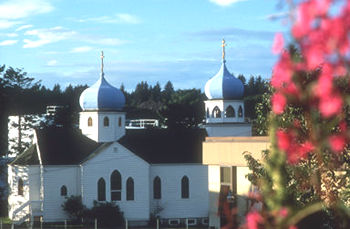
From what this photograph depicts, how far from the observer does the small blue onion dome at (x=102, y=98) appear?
4691 cm

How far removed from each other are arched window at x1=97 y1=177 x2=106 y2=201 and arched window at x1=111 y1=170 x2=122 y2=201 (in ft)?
1.56

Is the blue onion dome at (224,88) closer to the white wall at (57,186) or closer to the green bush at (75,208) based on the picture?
the white wall at (57,186)

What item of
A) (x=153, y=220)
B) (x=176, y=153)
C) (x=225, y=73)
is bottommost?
(x=153, y=220)

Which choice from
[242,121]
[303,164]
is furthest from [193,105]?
[303,164]

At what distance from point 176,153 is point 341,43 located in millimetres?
43096

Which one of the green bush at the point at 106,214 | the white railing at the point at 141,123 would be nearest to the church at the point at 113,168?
the green bush at the point at 106,214

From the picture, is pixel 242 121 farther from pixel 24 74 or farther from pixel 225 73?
pixel 24 74

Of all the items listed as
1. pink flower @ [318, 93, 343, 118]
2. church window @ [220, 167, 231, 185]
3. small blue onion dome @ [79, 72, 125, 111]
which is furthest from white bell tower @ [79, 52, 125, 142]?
pink flower @ [318, 93, 343, 118]

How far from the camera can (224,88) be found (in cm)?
4900

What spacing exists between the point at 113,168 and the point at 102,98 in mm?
5702

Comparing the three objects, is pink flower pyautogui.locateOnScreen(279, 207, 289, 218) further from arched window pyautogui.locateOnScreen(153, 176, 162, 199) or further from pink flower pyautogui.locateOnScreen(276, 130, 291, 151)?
arched window pyautogui.locateOnScreen(153, 176, 162, 199)

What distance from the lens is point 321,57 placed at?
99.7 inches

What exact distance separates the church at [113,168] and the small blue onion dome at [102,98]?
0.21 feet

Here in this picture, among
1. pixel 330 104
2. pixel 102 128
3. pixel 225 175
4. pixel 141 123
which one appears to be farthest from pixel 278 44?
pixel 141 123
